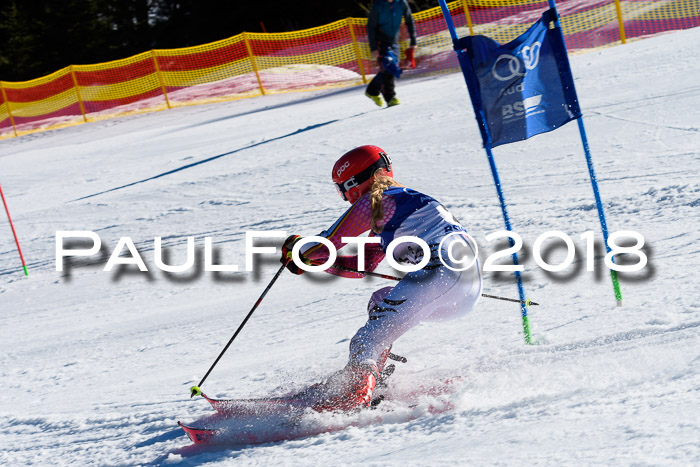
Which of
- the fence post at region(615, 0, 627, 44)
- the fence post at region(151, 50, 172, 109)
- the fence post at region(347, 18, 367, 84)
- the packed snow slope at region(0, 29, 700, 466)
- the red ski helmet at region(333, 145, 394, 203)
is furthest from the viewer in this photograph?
the fence post at region(151, 50, 172, 109)

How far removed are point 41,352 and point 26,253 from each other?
3316mm

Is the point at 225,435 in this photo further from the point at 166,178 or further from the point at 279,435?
the point at 166,178

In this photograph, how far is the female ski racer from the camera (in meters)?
3.76

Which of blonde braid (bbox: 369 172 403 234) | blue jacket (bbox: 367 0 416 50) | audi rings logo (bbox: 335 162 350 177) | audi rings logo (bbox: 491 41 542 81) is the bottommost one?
blonde braid (bbox: 369 172 403 234)

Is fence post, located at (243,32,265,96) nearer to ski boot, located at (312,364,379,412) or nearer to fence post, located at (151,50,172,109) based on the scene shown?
fence post, located at (151,50,172,109)

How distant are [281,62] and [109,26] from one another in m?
15.0

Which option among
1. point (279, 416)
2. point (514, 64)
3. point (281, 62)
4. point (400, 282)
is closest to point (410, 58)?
point (281, 62)

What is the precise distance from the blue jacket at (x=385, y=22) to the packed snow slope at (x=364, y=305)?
1128 millimetres

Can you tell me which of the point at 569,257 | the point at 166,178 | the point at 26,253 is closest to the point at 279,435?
the point at 569,257

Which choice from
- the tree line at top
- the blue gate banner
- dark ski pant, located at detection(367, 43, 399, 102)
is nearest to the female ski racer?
the blue gate banner

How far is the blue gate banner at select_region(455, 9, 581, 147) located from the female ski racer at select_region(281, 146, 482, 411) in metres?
0.79

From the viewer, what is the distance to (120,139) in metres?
15.0

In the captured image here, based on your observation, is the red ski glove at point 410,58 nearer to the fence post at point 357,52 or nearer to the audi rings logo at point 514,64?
the fence post at point 357,52

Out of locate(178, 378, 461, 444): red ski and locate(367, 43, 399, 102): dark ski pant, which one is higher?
locate(367, 43, 399, 102): dark ski pant
